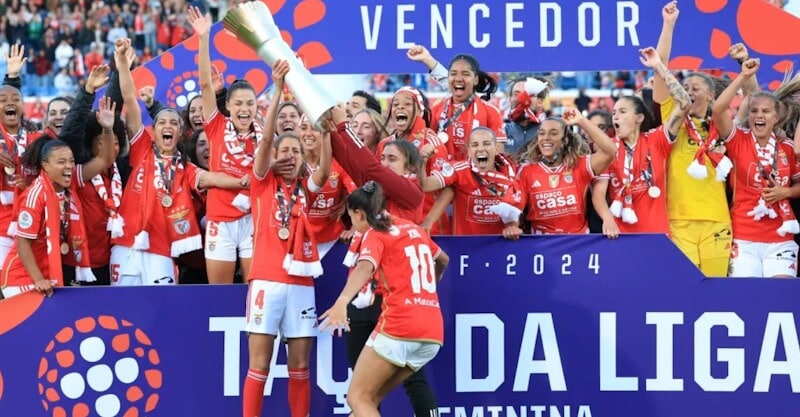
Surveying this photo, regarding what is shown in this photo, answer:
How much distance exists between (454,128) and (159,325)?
8.53 feet

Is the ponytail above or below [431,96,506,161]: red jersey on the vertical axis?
below

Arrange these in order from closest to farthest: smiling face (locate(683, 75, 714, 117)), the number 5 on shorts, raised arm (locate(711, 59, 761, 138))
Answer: the number 5 on shorts
raised arm (locate(711, 59, 761, 138))
smiling face (locate(683, 75, 714, 117))

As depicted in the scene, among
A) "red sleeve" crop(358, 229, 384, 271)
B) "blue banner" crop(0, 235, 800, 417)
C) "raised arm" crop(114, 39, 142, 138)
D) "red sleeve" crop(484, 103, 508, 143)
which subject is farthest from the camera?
"red sleeve" crop(484, 103, 508, 143)

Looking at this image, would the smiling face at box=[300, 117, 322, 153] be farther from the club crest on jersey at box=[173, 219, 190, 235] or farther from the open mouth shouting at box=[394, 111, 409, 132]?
the club crest on jersey at box=[173, 219, 190, 235]

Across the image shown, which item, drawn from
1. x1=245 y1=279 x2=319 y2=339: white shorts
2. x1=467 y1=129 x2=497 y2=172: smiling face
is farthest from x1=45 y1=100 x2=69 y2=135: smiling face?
x1=467 y1=129 x2=497 y2=172: smiling face

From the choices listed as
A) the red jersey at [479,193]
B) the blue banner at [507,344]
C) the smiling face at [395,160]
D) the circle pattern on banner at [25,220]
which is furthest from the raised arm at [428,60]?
the circle pattern on banner at [25,220]

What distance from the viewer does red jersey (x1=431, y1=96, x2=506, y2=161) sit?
9.52 meters

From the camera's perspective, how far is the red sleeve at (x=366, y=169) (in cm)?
787

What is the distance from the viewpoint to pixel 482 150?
8695 millimetres

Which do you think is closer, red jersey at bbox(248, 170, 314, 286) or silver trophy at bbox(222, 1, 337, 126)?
silver trophy at bbox(222, 1, 337, 126)

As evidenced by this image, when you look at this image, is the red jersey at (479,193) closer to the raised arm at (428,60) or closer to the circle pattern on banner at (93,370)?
the raised arm at (428,60)

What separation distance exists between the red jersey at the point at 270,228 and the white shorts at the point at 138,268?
1.11 m

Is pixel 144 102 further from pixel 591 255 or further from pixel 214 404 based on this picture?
pixel 591 255

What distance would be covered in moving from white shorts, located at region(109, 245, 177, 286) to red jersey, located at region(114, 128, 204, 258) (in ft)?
0.16
